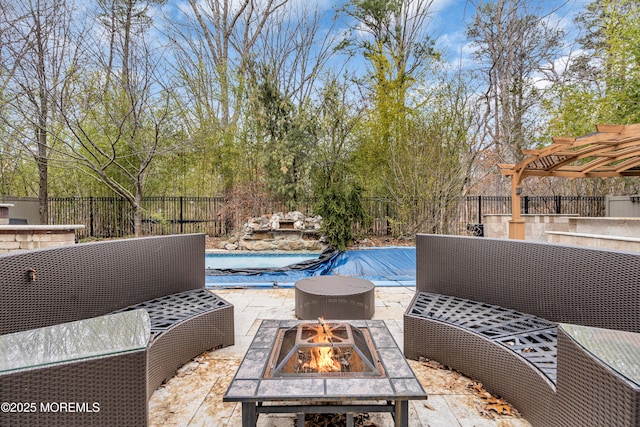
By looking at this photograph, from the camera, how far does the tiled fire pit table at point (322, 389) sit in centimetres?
114

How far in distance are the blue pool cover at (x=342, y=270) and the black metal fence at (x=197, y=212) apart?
1.99m

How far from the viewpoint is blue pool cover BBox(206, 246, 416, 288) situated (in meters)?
4.92

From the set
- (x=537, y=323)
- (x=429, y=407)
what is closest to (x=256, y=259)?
(x=429, y=407)

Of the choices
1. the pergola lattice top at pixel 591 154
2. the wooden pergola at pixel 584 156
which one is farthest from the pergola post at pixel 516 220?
the pergola lattice top at pixel 591 154

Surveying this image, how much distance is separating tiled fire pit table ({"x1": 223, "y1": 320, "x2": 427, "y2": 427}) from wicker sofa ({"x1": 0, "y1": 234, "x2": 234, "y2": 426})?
371 millimetres

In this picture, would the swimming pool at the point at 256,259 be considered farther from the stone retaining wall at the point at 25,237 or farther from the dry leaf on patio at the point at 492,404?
the dry leaf on patio at the point at 492,404

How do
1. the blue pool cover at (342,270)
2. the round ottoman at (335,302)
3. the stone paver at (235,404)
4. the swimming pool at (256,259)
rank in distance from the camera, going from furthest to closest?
the swimming pool at (256,259) < the blue pool cover at (342,270) < the round ottoman at (335,302) < the stone paver at (235,404)

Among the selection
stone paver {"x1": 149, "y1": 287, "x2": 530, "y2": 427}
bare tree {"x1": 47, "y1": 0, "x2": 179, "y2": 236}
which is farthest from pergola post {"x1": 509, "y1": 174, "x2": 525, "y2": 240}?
bare tree {"x1": 47, "y1": 0, "x2": 179, "y2": 236}

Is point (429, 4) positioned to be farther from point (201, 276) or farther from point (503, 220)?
point (201, 276)

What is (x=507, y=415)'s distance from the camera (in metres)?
1.66

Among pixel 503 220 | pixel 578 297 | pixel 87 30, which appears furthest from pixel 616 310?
pixel 87 30

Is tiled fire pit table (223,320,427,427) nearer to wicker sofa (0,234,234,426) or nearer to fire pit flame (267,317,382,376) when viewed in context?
fire pit flame (267,317,382,376)

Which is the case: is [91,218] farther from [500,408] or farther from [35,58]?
[500,408]

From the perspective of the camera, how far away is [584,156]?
514 centimetres
